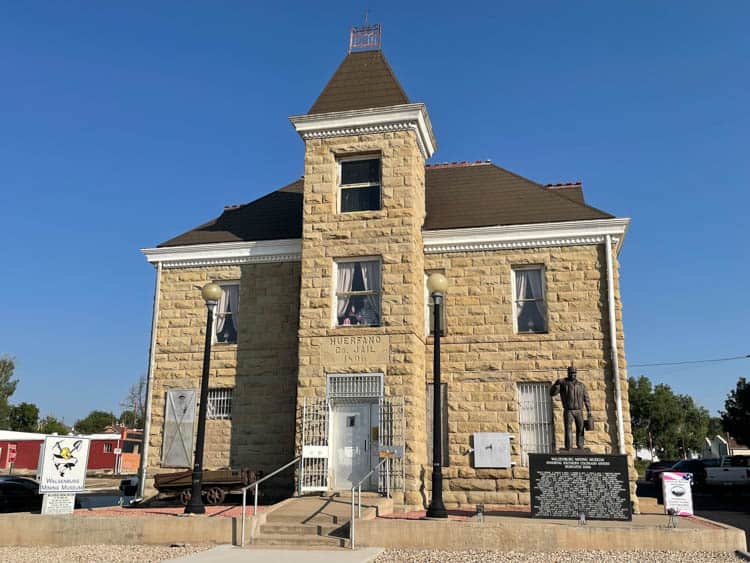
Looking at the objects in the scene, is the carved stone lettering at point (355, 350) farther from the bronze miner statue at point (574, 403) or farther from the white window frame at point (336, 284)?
the bronze miner statue at point (574, 403)

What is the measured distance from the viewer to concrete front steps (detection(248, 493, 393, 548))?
11.9 m

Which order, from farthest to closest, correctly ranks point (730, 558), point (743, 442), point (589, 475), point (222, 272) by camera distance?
1. point (743, 442)
2. point (222, 272)
3. point (589, 475)
4. point (730, 558)

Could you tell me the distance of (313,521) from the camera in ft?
41.6

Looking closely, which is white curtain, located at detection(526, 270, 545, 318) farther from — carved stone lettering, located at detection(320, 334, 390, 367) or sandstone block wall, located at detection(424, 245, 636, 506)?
carved stone lettering, located at detection(320, 334, 390, 367)

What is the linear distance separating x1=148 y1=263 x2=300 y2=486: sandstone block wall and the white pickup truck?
764 inches

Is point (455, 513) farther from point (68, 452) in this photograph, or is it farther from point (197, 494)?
point (68, 452)

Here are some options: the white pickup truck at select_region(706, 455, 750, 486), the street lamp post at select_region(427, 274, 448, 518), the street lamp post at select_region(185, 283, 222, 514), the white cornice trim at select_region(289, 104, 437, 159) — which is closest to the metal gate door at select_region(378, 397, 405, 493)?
the street lamp post at select_region(427, 274, 448, 518)

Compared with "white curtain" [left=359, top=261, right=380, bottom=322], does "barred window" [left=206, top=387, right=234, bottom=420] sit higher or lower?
lower

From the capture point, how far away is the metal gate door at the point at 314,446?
50.1 ft

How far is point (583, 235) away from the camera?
55.0 ft

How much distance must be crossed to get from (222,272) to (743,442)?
137ft

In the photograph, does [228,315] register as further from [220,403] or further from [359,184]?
[359,184]

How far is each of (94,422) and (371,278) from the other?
288 feet

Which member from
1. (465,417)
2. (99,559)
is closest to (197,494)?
(99,559)
